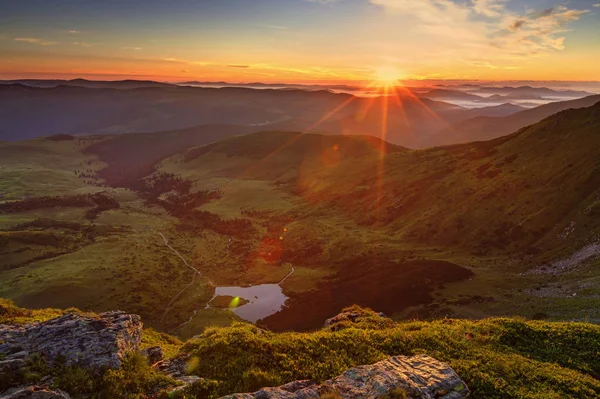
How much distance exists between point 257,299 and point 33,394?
106m

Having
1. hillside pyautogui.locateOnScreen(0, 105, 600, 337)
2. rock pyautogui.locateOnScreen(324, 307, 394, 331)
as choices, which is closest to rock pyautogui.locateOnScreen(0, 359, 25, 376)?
rock pyautogui.locateOnScreen(324, 307, 394, 331)

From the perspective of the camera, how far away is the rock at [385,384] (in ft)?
62.5

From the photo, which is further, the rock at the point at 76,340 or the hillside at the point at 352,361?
the rock at the point at 76,340

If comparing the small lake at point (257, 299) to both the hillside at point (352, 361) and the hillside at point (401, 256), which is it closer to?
the hillside at point (401, 256)

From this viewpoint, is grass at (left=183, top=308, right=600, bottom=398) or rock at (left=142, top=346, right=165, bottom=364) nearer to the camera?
grass at (left=183, top=308, right=600, bottom=398)

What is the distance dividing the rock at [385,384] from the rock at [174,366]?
5.82 m

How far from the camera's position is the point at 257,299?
12088 cm

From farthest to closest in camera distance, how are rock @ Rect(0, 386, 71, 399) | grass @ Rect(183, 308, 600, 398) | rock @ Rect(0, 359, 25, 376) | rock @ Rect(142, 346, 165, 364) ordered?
rock @ Rect(142, 346, 165, 364) < grass @ Rect(183, 308, 600, 398) < rock @ Rect(0, 359, 25, 376) < rock @ Rect(0, 386, 71, 399)

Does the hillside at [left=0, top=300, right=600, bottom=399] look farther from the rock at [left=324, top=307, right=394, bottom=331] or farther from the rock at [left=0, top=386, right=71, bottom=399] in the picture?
the rock at [left=324, top=307, right=394, bottom=331]

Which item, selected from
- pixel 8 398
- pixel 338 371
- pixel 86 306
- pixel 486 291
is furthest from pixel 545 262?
pixel 86 306

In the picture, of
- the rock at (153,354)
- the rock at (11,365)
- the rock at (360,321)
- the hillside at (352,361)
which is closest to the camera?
the rock at (11,365)

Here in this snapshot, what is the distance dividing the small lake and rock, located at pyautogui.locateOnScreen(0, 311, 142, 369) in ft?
270

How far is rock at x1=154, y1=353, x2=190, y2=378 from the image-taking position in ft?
73.8

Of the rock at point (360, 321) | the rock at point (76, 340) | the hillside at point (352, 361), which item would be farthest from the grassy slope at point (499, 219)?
the rock at point (76, 340)
